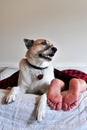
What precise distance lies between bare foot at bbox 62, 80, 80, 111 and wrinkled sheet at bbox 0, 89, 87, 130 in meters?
0.02

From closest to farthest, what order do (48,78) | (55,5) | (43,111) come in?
(43,111), (48,78), (55,5)

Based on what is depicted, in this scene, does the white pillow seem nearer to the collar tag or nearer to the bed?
the collar tag

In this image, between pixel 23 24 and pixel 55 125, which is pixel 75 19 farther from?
pixel 55 125

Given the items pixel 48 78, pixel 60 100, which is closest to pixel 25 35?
pixel 48 78

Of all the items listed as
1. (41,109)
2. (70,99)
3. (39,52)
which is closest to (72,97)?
(70,99)

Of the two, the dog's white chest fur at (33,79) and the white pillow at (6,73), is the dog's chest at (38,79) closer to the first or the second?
the dog's white chest fur at (33,79)

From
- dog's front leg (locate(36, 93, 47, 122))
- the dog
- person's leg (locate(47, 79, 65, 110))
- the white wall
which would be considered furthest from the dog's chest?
the white wall

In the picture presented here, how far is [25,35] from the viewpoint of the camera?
2.78 m

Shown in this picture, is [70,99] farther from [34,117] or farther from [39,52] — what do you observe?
[39,52]

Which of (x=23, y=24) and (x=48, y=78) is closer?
(x=48, y=78)

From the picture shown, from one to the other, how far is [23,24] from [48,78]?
5.19ft

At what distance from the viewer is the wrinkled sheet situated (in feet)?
3.32

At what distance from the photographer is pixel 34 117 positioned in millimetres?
1028

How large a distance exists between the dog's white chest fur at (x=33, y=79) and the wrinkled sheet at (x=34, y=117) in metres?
0.25
